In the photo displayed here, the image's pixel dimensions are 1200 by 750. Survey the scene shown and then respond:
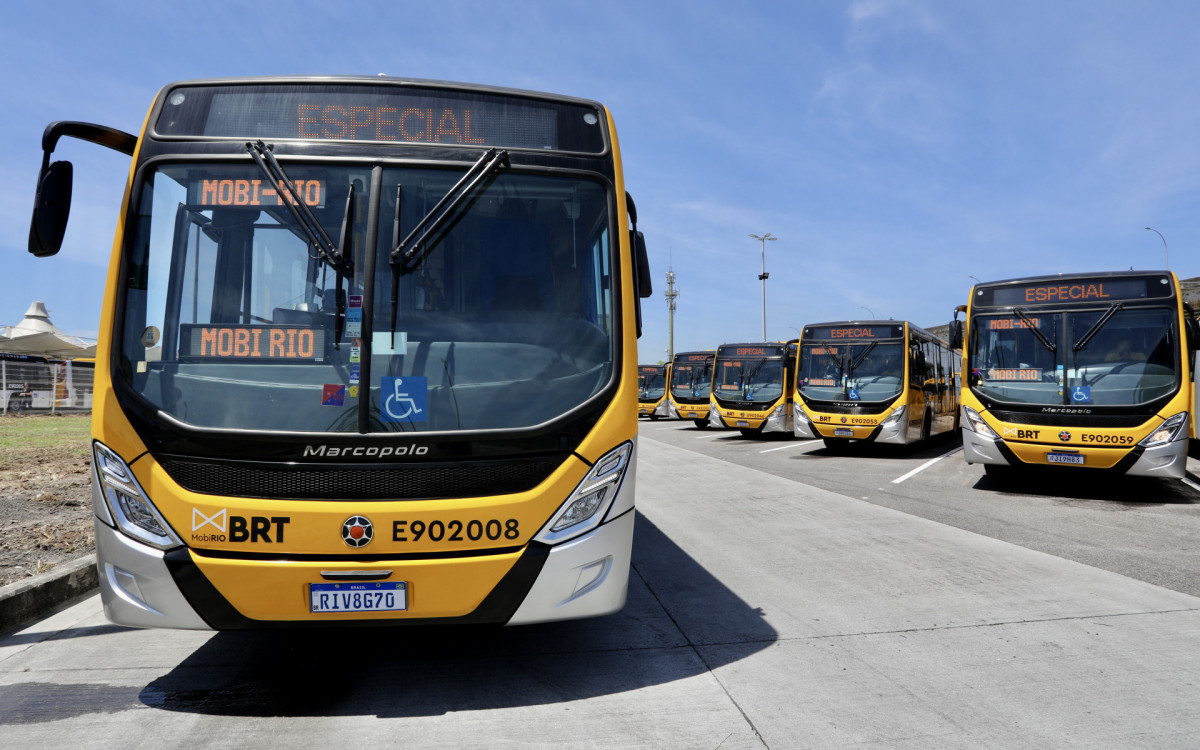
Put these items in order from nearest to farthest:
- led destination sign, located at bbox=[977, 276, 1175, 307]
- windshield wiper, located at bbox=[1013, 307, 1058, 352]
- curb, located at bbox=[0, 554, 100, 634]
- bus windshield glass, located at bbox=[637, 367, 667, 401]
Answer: curb, located at bbox=[0, 554, 100, 634] < led destination sign, located at bbox=[977, 276, 1175, 307] < windshield wiper, located at bbox=[1013, 307, 1058, 352] < bus windshield glass, located at bbox=[637, 367, 667, 401]

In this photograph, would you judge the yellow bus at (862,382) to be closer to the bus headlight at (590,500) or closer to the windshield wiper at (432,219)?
the bus headlight at (590,500)

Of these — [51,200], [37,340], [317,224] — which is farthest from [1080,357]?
[37,340]

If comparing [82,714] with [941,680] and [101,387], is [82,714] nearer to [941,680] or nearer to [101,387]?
[101,387]

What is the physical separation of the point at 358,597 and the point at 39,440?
15.5 metres

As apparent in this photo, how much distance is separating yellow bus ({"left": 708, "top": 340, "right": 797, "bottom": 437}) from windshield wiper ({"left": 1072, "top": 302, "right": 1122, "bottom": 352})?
1221 cm

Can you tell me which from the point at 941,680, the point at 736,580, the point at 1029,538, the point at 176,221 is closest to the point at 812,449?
the point at 1029,538

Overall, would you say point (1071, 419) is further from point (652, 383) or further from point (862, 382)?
point (652, 383)

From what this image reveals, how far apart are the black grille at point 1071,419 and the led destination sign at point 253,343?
956cm

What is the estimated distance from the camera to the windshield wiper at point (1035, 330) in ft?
35.5

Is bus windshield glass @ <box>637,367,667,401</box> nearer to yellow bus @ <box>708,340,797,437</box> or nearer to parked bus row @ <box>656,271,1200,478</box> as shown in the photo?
yellow bus @ <box>708,340,797,437</box>

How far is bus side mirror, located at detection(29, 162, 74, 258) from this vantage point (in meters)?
3.83

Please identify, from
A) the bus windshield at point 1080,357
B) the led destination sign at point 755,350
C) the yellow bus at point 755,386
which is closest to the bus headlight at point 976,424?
the bus windshield at point 1080,357

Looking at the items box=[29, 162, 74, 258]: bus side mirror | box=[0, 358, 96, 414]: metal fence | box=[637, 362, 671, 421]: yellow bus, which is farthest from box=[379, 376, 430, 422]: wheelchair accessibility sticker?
box=[637, 362, 671, 421]: yellow bus

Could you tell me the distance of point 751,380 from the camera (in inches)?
947
